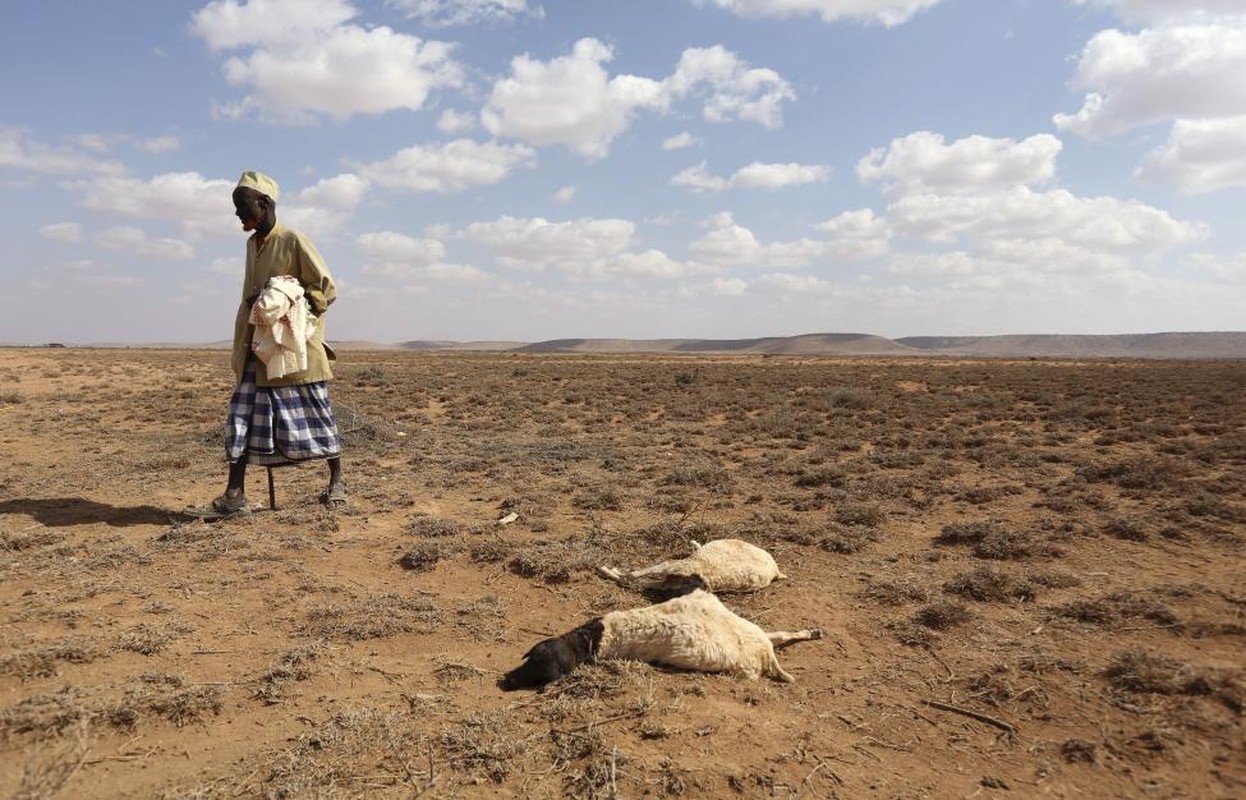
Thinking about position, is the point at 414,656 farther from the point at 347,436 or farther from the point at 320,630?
the point at 347,436

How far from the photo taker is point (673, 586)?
4.12m

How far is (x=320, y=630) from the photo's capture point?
3.50 metres

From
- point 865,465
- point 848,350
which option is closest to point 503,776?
point 865,465

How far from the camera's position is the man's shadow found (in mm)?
5398

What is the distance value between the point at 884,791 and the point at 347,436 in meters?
9.09

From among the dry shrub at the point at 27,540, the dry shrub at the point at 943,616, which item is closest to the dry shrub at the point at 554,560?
the dry shrub at the point at 943,616

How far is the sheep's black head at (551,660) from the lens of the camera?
117 inches

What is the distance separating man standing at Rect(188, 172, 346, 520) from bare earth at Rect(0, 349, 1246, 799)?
24.9 inches

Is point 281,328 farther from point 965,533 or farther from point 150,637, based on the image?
point 965,533

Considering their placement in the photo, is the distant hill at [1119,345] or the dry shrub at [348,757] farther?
the distant hill at [1119,345]

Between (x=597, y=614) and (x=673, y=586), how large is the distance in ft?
1.76

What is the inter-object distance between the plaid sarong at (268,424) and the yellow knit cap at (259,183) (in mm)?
1370

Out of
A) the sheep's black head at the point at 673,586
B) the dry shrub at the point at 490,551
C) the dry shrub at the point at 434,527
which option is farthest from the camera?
the dry shrub at the point at 434,527

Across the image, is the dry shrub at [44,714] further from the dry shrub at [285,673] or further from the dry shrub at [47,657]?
the dry shrub at [285,673]
